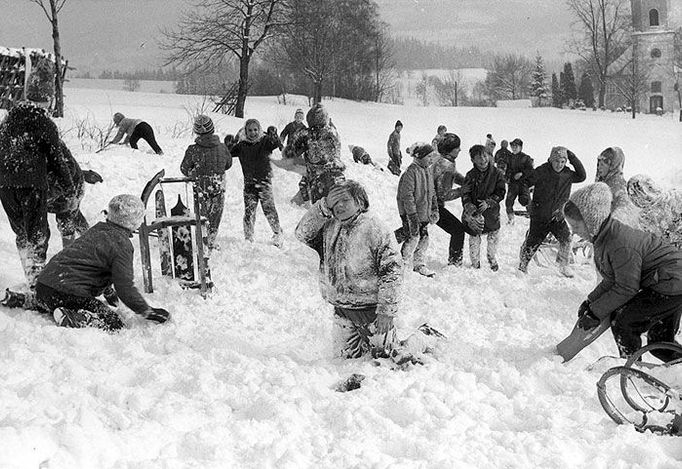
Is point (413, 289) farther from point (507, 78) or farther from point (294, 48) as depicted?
point (507, 78)

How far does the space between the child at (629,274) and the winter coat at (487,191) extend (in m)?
3.65

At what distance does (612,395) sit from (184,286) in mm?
4068

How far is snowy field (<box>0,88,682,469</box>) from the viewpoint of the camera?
3115 mm

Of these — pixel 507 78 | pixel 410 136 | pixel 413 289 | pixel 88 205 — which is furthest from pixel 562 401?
pixel 507 78

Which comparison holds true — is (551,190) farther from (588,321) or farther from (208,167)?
(208,167)

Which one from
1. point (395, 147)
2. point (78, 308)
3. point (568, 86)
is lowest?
point (78, 308)

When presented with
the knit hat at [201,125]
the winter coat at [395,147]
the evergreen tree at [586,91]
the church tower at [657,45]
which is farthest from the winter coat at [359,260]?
the evergreen tree at [586,91]

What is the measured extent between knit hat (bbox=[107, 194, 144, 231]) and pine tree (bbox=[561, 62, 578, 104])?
5008cm

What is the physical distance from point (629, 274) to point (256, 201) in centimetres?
535

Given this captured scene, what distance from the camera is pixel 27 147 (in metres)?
5.26

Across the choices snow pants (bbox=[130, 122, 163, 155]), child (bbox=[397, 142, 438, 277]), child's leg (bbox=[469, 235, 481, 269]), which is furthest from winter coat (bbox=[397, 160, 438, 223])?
snow pants (bbox=[130, 122, 163, 155])

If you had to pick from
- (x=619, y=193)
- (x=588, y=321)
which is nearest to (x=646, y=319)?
(x=588, y=321)

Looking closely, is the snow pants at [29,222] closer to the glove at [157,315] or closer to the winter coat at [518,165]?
the glove at [157,315]

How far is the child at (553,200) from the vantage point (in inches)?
295
